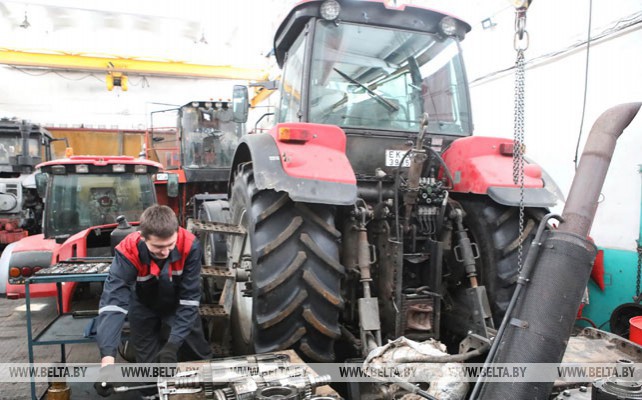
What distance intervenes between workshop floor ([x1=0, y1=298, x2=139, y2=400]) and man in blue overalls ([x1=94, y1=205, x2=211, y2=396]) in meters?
0.87

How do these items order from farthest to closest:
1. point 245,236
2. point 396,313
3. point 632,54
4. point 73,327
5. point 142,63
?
point 142,63 < point 632,54 < point 73,327 < point 245,236 < point 396,313

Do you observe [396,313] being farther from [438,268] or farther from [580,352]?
[580,352]

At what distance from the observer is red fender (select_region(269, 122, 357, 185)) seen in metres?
2.35

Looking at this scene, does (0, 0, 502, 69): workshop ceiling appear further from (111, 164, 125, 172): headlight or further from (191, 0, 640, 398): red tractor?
(191, 0, 640, 398): red tractor

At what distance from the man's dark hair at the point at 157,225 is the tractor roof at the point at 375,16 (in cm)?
151

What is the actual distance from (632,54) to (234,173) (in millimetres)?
3862

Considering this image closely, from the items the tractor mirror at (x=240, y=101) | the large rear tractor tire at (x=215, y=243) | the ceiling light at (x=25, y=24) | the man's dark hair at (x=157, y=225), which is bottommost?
the large rear tractor tire at (x=215, y=243)

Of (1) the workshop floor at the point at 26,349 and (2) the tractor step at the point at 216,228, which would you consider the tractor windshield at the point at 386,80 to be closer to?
(2) the tractor step at the point at 216,228

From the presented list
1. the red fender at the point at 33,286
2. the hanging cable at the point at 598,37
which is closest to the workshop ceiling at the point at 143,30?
the hanging cable at the point at 598,37

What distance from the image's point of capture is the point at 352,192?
231 centimetres

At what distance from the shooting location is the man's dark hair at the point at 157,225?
2332 mm

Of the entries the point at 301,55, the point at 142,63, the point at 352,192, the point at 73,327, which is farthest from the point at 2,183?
the point at 352,192

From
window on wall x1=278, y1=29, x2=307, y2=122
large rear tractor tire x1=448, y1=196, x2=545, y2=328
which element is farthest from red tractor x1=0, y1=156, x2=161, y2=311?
large rear tractor tire x1=448, y1=196, x2=545, y2=328

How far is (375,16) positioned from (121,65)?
11845mm
